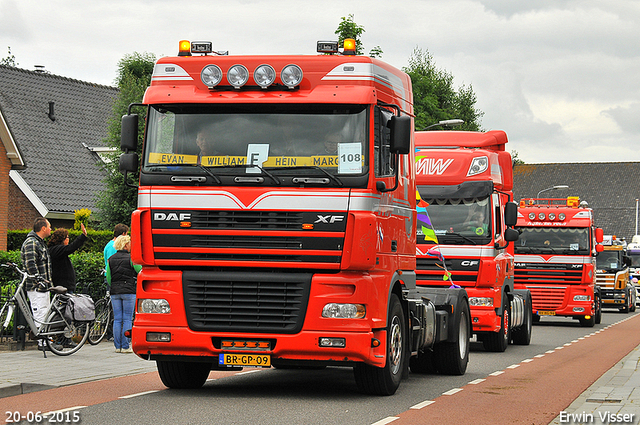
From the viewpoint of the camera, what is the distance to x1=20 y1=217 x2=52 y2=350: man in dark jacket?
43.9ft

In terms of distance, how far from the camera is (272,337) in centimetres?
917

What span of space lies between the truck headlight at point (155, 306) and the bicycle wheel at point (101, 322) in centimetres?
642

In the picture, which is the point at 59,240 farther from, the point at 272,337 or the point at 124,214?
the point at 124,214

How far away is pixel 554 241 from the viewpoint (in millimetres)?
26344

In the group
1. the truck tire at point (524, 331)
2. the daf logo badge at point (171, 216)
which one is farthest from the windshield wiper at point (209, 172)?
the truck tire at point (524, 331)

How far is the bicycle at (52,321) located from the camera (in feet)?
43.5

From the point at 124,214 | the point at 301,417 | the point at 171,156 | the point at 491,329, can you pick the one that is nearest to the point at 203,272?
the point at 171,156

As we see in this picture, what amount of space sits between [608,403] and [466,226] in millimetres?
6226

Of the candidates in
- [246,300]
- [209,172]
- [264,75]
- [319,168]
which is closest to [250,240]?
[246,300]

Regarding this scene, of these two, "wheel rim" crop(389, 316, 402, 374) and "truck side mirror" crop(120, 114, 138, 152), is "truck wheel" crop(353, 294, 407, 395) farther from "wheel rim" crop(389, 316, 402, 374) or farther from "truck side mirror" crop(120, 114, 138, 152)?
"truck side mirror" crop(120, 114, 138, 152)

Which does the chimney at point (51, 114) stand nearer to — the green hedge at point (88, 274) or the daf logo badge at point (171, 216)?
the green hedge at point (88, 274)

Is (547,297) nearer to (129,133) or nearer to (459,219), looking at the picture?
(459,219)

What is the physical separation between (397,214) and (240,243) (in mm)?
2057

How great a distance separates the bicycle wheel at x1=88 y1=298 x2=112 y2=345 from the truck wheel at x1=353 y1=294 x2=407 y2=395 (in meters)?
6.99
